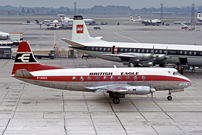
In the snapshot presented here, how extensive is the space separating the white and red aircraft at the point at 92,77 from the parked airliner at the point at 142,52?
16479 mm

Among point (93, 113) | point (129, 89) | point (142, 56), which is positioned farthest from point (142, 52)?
point (93, 113)

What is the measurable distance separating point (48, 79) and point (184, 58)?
82.5 feet

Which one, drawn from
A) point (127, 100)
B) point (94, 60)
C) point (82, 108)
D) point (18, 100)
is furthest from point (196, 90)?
point (94, 60)

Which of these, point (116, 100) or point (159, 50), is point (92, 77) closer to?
point (116, 100)

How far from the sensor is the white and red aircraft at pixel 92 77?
108 ft

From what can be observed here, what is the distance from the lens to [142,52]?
52562mm

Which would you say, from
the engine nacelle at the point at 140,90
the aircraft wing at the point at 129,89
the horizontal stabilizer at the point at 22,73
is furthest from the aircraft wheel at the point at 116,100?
the horizontal stabilizer at the point at 22,73

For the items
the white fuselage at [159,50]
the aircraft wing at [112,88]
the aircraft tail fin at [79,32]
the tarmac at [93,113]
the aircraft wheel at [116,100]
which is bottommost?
the tarmac at [93,113]

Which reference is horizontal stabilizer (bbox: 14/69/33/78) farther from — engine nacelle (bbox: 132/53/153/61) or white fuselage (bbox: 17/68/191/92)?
engine nacelle (bbox: 132/53/153/61)

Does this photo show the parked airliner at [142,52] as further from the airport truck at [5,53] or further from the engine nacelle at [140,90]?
the engine nacelle at [140,90]

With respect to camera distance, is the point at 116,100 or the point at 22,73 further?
the point at 116,100

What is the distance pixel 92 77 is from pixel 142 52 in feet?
68.2

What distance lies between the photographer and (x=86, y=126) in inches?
1062

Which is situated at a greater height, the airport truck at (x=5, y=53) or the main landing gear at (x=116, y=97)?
the airport truck at (x=5, y=53)
